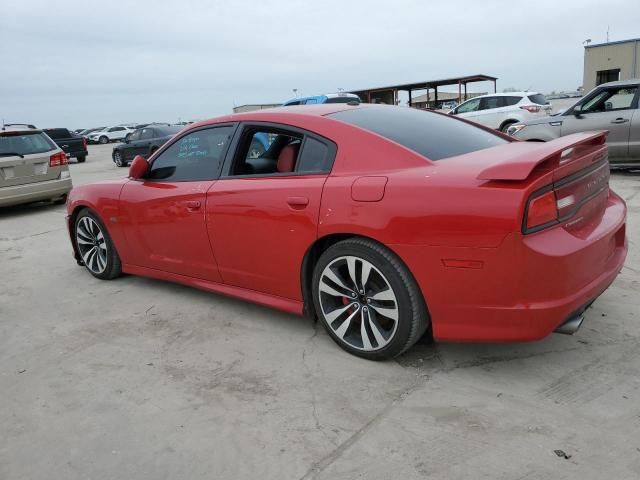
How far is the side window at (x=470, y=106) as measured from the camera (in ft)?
56.4

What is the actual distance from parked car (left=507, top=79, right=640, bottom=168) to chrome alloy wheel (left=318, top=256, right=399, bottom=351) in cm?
659

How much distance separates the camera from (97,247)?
4887 mm

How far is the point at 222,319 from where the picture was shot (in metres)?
3.83

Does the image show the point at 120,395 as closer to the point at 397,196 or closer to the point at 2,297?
the point at 397,196

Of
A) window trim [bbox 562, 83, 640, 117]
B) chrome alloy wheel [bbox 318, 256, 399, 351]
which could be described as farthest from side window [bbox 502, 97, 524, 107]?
chrome alloy wheel [bbox 318, 256, 399, 351]

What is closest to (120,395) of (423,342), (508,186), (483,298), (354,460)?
(354,460)

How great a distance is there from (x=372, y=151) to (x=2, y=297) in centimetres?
377

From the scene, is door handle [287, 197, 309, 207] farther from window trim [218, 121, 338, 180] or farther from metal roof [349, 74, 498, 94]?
metal roof [349, 74, 498, 94]

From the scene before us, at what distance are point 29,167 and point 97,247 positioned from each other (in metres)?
5.07

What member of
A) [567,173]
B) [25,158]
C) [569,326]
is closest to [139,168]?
[567,173]

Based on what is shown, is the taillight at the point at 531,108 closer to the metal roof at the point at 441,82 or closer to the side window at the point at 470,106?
the side window at the point at 470,106

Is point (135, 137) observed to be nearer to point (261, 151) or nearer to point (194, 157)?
point (194, 157)

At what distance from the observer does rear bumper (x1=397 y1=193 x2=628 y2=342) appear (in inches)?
94.9

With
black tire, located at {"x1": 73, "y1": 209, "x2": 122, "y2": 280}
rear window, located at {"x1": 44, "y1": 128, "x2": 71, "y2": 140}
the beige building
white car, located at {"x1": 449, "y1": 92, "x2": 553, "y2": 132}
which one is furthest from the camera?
the beige building
